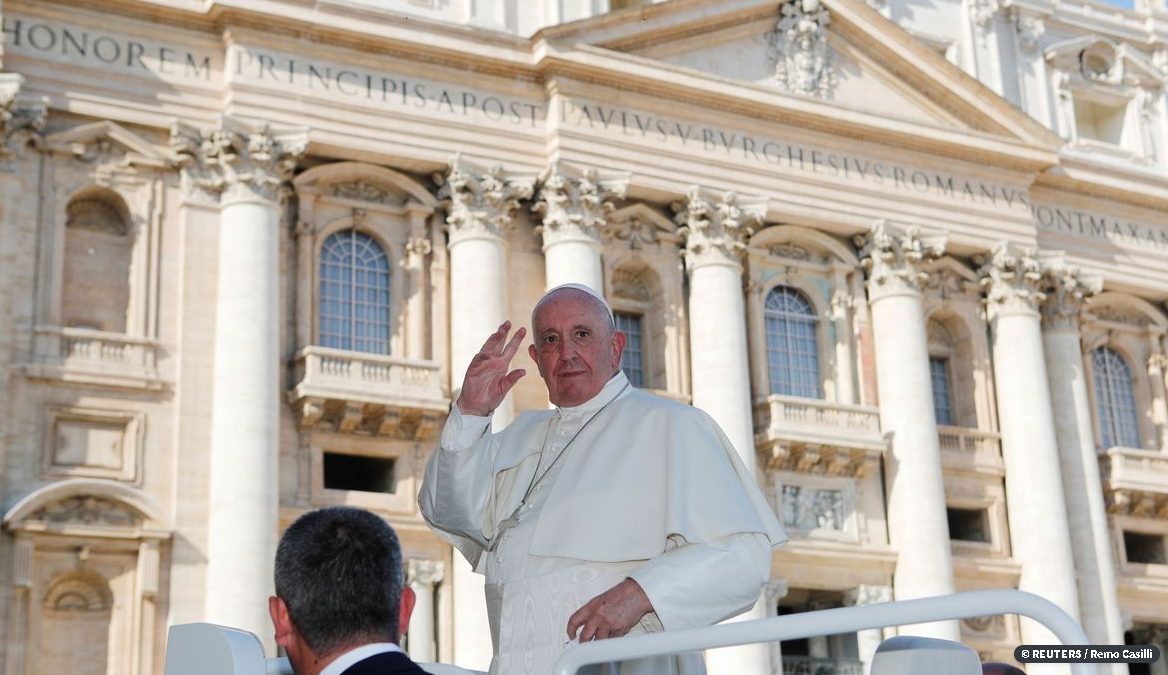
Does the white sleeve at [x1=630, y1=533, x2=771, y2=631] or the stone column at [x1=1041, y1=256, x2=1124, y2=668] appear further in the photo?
the stone column at [x1=1041, y1=256, x2=1124, y2=668]

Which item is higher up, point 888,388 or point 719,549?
point 888,388

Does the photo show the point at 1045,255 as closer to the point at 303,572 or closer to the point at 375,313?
the point at 375,313

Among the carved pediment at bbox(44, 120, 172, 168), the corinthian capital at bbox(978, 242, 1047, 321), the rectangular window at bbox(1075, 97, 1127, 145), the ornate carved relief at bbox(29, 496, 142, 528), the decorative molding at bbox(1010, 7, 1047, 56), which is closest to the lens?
the ornate carved relief at bbox(29, 496, 142, 528)

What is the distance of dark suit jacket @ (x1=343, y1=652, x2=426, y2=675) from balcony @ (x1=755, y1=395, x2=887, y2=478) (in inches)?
830

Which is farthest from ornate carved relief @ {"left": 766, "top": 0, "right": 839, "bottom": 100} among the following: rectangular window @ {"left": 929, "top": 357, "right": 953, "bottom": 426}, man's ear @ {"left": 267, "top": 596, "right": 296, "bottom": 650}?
man's ear @ {"left": 267, "top": 596, "right": 296, "bottom": 650}

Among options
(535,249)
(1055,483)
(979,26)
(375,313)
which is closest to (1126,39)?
(979,26)

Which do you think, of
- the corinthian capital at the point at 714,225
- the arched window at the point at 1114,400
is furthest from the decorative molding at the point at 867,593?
the arched window at the point at 1114,400

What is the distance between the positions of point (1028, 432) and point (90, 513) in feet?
47.8

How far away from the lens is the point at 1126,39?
1265 inches

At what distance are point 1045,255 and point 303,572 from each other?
26335 mm

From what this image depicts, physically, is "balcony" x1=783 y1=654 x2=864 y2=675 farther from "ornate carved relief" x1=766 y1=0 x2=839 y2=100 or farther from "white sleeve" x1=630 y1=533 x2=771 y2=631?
"white sleeve" x1=630 y1=533 x2=771 y2=631

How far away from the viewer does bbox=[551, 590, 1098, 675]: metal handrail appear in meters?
3.48

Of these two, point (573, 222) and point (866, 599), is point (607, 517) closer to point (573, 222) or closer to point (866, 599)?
A: point (573, 222)

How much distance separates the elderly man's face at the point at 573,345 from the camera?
227 inches
